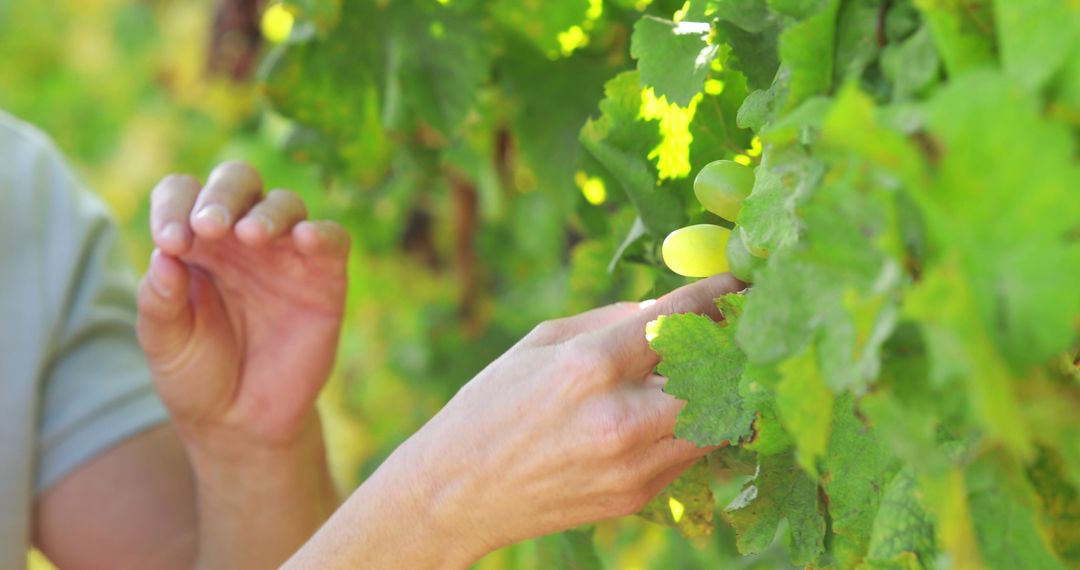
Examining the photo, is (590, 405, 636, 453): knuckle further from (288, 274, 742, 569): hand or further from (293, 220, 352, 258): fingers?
(293, 220, 352, 258): fingers

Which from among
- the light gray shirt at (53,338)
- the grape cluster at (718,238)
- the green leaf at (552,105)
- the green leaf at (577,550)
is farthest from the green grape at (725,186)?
the light gray shirt at (53,338)

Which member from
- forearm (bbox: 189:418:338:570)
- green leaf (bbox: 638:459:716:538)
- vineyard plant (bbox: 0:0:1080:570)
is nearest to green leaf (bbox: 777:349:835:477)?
vineyard plant (bbox: 0:0:1080:570)

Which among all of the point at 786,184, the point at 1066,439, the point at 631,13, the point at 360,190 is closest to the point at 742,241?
the point at 786,184

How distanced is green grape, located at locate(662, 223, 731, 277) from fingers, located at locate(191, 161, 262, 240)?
Result: 343 millimetres

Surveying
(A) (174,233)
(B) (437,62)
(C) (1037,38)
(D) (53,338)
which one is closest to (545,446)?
(C) (1037,38)

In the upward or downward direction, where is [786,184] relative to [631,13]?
upward

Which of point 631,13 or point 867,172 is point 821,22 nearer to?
point 867,172

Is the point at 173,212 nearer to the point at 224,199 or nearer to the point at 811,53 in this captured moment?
the point at 224,199

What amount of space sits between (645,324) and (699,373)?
33 millimetres

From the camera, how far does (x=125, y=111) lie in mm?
2014

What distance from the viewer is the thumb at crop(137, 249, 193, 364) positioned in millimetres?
757

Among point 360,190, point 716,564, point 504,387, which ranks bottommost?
point 716,564

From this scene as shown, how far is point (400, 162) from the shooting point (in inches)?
43.4

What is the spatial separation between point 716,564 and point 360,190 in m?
0.53
